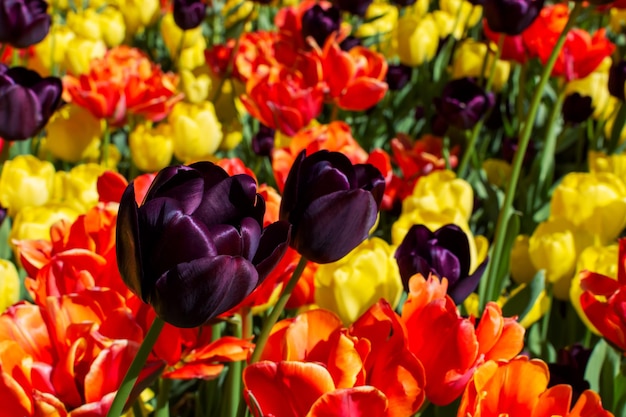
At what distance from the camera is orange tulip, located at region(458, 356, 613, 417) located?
0.55 metres

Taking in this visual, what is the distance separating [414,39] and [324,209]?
1635 millimetres

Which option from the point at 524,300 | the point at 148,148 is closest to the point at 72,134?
the point at 148,148

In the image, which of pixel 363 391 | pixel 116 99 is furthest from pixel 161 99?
pixel 363 391

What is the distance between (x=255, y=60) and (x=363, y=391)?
130cm

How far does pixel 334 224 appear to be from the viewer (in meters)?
0.52

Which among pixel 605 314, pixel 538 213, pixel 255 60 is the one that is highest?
pixel 605 314

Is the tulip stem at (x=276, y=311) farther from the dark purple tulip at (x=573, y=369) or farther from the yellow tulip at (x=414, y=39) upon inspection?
the yellow tulip at (x=414, y=39)

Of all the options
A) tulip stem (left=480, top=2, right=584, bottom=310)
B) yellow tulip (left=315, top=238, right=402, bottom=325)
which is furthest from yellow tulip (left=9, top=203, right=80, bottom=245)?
tulip stem (left=480, top=2, right=584, bottom=310)

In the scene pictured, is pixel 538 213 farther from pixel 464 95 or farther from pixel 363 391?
pixel 363 391

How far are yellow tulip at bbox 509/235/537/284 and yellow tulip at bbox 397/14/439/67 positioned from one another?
1.02m

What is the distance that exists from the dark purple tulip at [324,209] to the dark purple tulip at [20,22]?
2.88ft

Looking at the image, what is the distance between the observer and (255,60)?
171cm

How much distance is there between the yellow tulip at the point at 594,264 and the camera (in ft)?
3.13

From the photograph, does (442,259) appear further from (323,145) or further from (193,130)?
(193,130)
